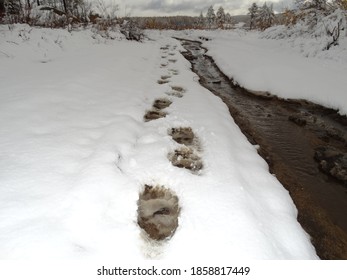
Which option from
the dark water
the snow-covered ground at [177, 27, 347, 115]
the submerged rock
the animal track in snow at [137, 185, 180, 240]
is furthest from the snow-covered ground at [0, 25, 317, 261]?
the snow-covered ground at [177, 27, 347, 115]

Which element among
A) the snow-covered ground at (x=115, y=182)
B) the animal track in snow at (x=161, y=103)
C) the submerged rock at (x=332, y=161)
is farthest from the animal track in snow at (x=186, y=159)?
the submerged rock at (x=332, y=161)

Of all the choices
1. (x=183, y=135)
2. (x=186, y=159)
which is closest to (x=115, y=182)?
(x=186, y=159)

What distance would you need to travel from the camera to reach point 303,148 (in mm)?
4504

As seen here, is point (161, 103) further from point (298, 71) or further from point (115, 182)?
point (298, 71)

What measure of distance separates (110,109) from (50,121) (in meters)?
1.01

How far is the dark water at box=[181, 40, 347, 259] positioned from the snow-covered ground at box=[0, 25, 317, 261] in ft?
1.16

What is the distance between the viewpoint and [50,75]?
5.40 meters

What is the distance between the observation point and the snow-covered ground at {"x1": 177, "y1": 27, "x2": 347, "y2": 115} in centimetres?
607

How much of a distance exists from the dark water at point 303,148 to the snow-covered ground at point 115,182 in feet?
1.16

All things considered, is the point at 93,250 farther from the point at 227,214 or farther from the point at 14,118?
the point at 14,118

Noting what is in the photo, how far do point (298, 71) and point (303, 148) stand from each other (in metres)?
3.79

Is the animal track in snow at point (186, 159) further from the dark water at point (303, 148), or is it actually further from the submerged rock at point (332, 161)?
the submerged rock at point (332, 161)

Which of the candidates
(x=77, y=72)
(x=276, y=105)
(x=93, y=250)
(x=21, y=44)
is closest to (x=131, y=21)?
(x=21, y=44)

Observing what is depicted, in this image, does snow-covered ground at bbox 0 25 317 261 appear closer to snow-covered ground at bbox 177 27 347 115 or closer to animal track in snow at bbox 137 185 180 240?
animal track in snow at bbox 137 185 180 240
